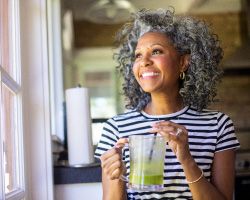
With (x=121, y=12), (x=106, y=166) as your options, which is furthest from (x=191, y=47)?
(x=121, y=12)

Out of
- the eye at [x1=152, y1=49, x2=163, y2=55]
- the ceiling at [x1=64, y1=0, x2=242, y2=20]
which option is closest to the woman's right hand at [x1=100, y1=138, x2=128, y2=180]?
the eye at [x1=152, y1=49, x2=163, y2=55]

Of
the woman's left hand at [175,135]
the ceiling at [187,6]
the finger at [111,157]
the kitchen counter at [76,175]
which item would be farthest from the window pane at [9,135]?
the ceiling at [187,6]

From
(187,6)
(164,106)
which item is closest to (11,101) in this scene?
(164,106)

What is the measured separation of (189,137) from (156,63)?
196mm

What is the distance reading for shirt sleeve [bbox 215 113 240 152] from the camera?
1080 mm

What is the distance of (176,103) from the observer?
3.77 feet

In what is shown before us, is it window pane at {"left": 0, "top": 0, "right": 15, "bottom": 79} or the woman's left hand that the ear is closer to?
the woman's left hand

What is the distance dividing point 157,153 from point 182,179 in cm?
17

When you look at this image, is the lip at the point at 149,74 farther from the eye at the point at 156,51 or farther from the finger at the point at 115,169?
the finger at the point at 115,169

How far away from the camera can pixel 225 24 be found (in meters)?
3.47

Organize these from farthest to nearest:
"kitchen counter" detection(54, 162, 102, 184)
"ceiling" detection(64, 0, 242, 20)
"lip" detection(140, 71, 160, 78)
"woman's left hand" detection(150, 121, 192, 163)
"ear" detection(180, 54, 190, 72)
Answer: "ceiling" detection(64, 0, 242, 20) < "kitchen counter" detection(54, 162, 102, 184) < "ear" detection(180, 54, 190, 72) < "lip" detection(140, 71, 160, 78) < "woman's left hand" detection(150, 121, 192, 163)

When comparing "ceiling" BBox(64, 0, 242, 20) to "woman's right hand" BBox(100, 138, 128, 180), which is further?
"ceiling" BBox(64, 0, 242, 20)

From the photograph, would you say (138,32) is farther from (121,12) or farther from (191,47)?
(121,12)

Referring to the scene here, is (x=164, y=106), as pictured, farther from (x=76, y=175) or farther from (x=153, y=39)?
(x=76, y=175)
